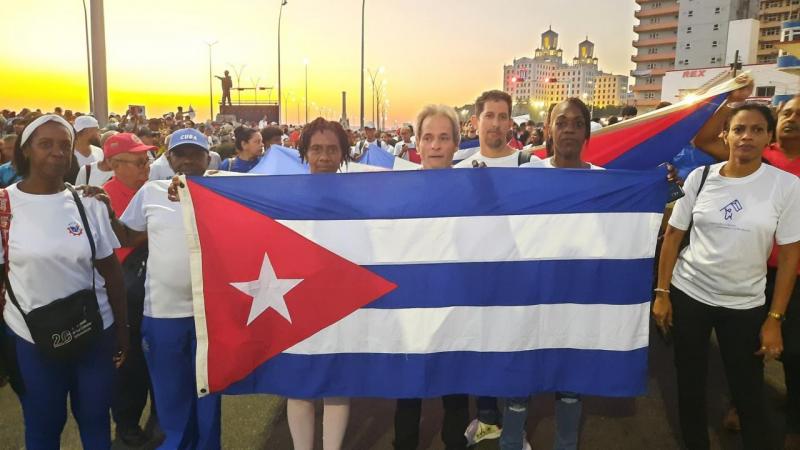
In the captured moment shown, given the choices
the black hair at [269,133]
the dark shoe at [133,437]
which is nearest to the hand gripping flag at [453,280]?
the dark shoe at [133,437]

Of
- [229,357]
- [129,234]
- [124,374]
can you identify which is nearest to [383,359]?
[229,357]

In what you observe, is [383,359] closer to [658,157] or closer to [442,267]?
[442,267]

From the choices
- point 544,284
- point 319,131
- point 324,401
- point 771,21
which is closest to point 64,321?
point 324,401

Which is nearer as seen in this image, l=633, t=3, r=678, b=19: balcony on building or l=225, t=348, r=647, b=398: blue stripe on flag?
l=225, t=348, r=647, b=398: blue stripe on flag

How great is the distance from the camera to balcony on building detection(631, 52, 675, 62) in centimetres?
10147

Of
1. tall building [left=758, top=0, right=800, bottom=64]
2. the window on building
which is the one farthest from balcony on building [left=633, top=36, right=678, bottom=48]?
the window on building

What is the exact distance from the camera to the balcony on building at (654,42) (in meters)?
101

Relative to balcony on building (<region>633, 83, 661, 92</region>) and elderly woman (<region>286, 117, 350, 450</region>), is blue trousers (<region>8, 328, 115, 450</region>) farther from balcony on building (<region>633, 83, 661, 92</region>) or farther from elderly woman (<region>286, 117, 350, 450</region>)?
balcony on building (<region>633, 83, 661, 92</region>)

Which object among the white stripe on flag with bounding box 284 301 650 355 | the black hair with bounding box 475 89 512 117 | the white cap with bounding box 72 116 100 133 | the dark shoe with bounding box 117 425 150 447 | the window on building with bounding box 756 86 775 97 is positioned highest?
the window on building with bounding box 756 86 775 97

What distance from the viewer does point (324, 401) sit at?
316 centimetres

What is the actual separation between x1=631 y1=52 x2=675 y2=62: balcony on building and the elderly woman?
114m

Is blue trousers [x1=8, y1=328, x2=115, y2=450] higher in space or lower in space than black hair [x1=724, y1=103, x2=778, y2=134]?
lower

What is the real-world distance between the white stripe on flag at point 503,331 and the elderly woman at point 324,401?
372mm

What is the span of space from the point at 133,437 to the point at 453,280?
2.56 meters
